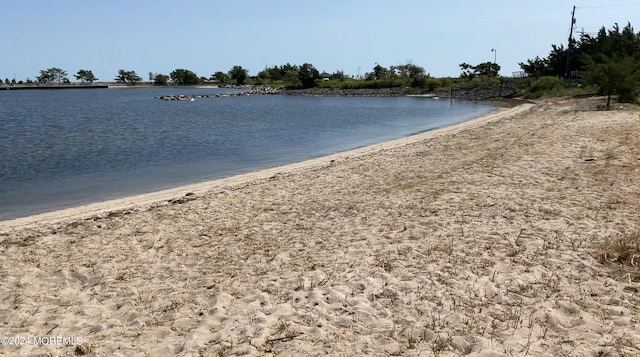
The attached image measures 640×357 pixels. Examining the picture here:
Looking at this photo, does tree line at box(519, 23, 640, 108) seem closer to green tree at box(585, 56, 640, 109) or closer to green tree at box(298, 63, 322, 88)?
green tree at box(585, 56, 640, 109)

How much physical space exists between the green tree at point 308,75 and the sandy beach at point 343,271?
121 meters

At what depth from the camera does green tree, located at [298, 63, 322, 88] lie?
431 ft

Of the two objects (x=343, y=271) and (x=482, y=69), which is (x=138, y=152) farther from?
(x=482, y=69)

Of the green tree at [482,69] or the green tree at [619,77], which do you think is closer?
the green tree at [619,77]

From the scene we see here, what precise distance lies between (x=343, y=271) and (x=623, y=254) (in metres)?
4.19

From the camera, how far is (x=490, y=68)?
117m

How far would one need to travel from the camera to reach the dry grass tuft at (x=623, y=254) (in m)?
6.60

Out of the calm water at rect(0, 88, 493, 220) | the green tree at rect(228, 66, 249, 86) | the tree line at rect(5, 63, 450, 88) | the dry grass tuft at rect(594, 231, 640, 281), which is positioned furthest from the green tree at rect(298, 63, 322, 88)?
the dry grass tuft at rect(594, 231, 640, 281)

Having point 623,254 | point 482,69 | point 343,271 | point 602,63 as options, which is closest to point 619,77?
point 602,63

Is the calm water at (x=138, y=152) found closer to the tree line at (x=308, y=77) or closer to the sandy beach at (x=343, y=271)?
the sandy beach at (x=343, y=271)

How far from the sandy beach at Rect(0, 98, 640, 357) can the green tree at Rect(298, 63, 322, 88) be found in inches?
4756

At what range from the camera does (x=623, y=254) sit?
702cm

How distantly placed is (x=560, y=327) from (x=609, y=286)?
1.50 meters

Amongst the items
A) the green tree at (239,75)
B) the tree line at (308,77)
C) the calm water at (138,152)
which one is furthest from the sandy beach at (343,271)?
the green tree at (239,75)
